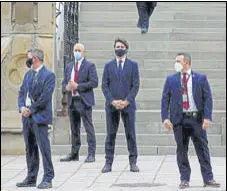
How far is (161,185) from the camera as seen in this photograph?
12.1m

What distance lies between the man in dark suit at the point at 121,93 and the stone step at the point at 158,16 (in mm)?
8370

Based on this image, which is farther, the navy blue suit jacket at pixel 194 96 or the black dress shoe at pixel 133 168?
the black dress shoe at pixel 133 168

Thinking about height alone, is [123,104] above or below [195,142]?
above

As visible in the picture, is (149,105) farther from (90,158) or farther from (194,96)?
(194,96)

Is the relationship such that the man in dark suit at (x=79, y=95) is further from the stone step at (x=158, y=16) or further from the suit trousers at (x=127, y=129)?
the stone step at (x=158, y=16)

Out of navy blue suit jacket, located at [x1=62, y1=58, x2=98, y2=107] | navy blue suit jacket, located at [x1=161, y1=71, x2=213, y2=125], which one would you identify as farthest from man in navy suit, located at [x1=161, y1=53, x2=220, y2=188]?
navy blue suit jacket, located at [x1=62, y1=58, x2=98, y2=107]

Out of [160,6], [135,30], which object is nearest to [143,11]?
[135,30]

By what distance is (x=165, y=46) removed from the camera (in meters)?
20.1

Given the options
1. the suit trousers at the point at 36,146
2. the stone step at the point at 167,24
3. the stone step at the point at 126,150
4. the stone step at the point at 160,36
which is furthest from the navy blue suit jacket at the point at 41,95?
the stone step at the point at 167,24

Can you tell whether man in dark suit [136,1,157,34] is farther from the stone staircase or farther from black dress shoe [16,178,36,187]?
black dress shoe [16,178,36,187]

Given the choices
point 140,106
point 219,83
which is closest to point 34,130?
point 140,106

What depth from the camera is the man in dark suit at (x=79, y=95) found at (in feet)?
47.6

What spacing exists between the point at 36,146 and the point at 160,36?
29.2ft

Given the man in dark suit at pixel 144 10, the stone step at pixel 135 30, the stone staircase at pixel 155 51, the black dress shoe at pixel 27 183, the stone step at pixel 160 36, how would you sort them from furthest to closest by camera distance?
the stone step at pixel 135 30
the stone step at pixel 160 36
the man in dark suit at pixel 144 10
the stone staircase at pixel 155 51
the black dress shoe at pixel 27 183
